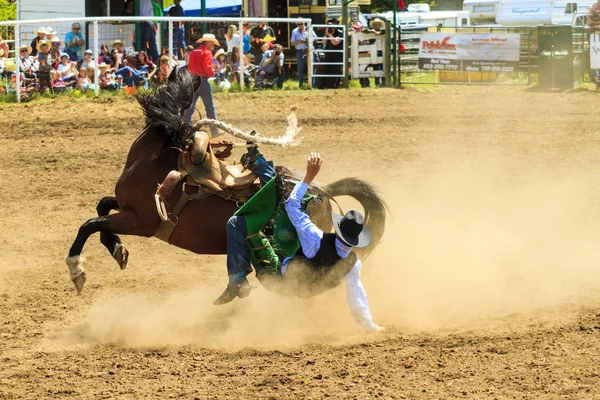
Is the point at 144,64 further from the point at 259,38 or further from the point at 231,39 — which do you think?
the point at 259,38

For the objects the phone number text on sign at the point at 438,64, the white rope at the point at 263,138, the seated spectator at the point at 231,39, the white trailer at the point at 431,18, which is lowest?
the white rope at the point at 263,138

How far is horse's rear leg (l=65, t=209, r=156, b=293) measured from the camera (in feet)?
21.1

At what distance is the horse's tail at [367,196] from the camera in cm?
638

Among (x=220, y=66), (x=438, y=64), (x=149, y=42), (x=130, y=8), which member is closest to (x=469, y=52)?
(x=438, y=64)

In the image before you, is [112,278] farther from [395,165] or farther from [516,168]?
[516,168]

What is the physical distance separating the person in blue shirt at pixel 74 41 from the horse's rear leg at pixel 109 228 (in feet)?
36.4

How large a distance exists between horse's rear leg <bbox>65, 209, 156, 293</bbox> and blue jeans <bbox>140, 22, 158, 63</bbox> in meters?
11.2

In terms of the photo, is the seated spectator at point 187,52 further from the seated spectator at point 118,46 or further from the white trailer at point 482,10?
the white trailer at point 482,10

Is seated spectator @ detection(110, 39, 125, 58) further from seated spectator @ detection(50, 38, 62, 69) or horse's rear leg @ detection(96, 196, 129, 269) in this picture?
horse's rear leg @ detection(96, 196, 129, 269)

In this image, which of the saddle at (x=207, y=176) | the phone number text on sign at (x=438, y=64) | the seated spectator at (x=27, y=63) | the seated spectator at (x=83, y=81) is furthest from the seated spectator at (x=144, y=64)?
the saddle at (x=207, y=176)

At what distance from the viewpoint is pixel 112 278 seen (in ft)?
26.3

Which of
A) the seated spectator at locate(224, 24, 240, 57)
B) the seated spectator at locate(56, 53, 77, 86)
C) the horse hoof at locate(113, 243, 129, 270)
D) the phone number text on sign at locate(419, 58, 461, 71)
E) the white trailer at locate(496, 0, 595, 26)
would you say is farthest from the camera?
the white trailer at locate(496, 0, 595, 26)

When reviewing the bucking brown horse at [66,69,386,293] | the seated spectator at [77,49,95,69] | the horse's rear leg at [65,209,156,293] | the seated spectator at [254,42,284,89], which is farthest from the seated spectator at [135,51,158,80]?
the horse's rear leg at [65,209,156,293]

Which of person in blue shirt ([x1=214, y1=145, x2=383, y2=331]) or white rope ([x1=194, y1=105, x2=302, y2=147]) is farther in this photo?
white rope ([x1=194, y1=105, x2=302, y2=147])
